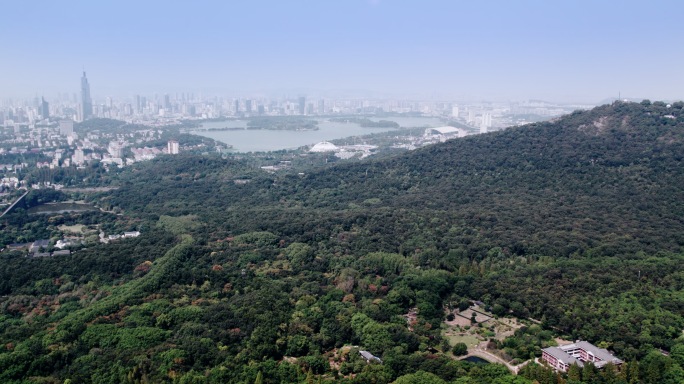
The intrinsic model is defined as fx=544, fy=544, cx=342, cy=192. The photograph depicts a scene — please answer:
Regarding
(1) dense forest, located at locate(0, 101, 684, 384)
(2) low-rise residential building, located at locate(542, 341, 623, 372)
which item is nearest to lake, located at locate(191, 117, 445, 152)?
(1) dense forest, located at locate(0, 101, 684, 384)

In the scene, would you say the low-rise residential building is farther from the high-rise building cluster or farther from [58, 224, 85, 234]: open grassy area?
the high-rise building cluster

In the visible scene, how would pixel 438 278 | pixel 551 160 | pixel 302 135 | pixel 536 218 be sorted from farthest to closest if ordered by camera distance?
pixel 302 135 < pixel 551 160 < pixel 536 218 < pixel 438 278

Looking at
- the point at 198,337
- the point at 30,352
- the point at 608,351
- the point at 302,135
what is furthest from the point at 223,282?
the point at 302,135

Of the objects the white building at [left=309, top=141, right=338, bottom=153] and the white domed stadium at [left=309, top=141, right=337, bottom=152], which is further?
the white domed stadium at [left=309, top=141, right=337, bottom=152]

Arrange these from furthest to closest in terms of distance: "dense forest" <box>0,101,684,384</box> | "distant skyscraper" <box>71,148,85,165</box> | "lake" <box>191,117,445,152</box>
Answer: "lake" <box>191,117,445,152</box> → "distant skyscraper" <box>71,148,85,165</box> → "dense forest" <box>0,101,684,384</box>

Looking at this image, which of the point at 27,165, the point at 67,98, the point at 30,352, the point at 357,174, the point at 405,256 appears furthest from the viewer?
the point at 67,98

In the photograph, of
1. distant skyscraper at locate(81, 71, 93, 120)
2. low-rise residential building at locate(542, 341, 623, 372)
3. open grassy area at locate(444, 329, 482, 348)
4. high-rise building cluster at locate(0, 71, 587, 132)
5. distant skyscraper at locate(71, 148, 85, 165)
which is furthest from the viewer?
distant skyscraper at locate(81, 71, 93, 120)

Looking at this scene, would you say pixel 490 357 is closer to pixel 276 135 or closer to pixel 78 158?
pixel 78 158

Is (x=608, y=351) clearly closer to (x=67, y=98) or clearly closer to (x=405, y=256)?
(x=405, y=256)
